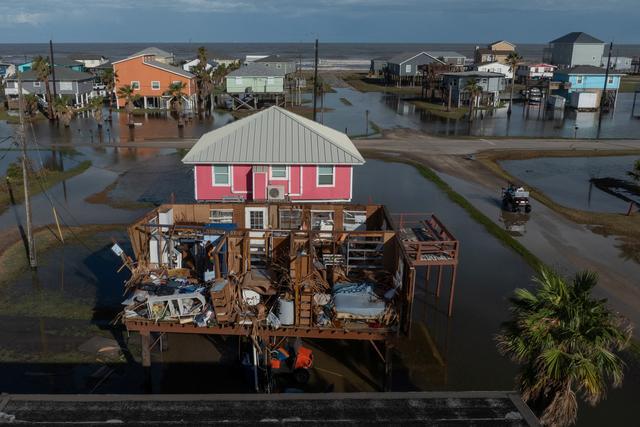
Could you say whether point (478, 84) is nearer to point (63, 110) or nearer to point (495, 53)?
point (495, 53)

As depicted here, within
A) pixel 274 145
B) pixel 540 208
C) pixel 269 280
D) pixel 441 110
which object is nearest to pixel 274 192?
pixel 274 145

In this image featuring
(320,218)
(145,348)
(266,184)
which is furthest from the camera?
(266,184)

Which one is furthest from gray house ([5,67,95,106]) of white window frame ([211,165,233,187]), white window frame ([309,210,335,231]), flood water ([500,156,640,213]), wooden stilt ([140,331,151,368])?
wooden stilt ([140,331,151,368])

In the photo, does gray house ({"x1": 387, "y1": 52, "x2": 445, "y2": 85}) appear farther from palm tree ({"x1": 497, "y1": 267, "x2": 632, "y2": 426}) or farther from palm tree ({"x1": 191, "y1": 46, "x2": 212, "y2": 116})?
palm tree ({"x1": 497, "y1": 267, "x2": 632, "y2": 426})

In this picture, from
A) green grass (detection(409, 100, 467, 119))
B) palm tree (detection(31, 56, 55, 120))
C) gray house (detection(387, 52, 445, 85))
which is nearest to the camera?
palm tree (detection(31, 56, 55, 120))

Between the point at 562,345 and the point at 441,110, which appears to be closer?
the point at 562,345
